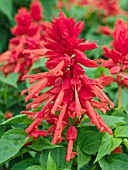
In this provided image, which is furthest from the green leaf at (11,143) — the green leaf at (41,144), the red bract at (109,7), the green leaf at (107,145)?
the red bract at (109,7)

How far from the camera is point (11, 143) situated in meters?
1.82

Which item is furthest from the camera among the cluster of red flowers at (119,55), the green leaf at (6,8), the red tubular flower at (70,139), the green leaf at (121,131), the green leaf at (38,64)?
the green leaf at (6,8)

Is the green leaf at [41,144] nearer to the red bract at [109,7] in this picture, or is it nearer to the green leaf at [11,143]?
the green leaf at [11,143]

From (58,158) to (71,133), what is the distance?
116mm

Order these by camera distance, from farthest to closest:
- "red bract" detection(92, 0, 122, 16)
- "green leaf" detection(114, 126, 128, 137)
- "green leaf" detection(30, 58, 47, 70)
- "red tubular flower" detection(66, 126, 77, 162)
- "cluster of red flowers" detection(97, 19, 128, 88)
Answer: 1. "red bract" detection(92, 0, 122, 16)
2. "green leaf" detection(30, 58, 47, 70)
3. "cluster of red flowers" detection(97, 19, 128, 88)
4. "green leaf" detection(114, 126, 128, 137)
5. "red tubular flower" detection(66, 126, 77, 162)

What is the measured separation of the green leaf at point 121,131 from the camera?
1.79 m

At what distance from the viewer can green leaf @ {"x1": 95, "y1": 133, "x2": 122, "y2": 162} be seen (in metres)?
1.69

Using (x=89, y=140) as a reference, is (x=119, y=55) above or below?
above

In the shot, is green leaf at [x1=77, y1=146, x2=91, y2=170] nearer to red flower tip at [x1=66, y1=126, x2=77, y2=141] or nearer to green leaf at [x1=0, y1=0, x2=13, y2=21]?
red flower tip at [x1=66, y1=126, x2=77, y2=141]

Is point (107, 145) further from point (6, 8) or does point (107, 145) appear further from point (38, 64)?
point (6, 8)

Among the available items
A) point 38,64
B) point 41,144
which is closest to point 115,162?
point 41,144

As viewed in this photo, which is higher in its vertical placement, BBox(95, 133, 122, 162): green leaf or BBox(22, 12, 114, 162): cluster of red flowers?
BBox(22, 12, 114, 162): cluster of red flowers

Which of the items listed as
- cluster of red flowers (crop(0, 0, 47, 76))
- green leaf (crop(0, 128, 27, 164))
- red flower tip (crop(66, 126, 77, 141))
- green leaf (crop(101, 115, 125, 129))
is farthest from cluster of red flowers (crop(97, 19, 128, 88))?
cluster of red flowers (crop(0, 0, 47, 76))

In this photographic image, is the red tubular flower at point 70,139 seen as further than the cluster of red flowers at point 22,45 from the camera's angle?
No
